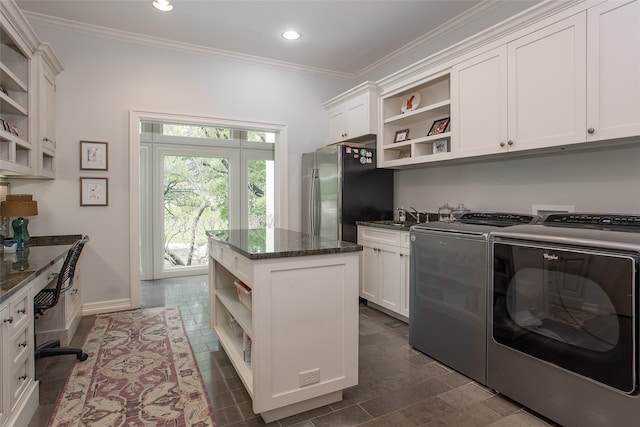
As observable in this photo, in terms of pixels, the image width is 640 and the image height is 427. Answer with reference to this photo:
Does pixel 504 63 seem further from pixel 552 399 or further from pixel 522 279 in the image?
pixel 552 399

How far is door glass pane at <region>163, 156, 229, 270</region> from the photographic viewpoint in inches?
209

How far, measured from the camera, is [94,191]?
3477mm

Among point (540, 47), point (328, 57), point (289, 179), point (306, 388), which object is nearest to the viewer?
point (306, 388)

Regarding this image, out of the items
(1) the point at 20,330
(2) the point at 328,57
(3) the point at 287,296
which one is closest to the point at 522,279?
(3) the point at 287,296

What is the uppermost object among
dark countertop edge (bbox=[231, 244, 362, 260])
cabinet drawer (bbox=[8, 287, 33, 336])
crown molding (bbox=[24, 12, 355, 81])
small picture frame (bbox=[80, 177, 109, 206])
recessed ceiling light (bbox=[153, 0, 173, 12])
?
crown molding (bbox=[24, 12, 355, 81])

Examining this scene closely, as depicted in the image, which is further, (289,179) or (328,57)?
(289,179)

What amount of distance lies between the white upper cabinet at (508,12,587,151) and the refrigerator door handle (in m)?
2.19

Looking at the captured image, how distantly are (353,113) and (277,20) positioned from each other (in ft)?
4.36

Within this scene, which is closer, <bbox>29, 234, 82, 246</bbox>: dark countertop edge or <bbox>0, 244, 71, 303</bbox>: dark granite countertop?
<bbox>0, 244, 71, 303</bbox>: dark granite countertop

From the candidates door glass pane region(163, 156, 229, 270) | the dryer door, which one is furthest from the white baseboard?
the dryer door

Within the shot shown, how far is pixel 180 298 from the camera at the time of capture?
164 inches

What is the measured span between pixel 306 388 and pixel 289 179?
2.94 meters

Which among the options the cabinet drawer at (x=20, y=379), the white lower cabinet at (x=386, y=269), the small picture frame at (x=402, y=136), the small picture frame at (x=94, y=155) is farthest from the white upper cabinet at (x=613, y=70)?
the small picture frame at (x=94, y=155)

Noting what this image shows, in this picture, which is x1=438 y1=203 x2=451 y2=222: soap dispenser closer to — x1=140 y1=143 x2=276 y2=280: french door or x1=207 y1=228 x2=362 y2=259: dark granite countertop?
x1=207 y1=228 x2=362 y2=259: dark granite countertop
